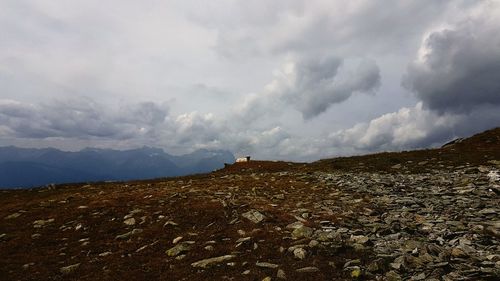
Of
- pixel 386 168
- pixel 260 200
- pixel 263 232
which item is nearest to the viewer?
pixel 263 232

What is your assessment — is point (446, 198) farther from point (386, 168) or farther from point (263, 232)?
point (386, 168)

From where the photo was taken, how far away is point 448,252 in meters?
14.6

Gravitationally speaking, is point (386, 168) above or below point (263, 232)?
above

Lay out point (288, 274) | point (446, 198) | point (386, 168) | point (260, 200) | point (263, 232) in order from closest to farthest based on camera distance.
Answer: point (288, 274) < point (263, 232) < point (446, 198) < point (260, 200) < point (386, 168)

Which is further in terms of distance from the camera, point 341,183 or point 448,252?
point 341,183

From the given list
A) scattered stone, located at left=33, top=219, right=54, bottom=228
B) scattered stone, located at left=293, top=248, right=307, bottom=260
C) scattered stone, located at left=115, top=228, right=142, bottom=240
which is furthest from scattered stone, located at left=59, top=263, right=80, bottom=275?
scattered stone, located at left=293, top=248, right=307, bottom=260

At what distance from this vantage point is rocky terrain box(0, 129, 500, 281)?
14367mm

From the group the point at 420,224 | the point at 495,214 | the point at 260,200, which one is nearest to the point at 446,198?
the point at 495,214

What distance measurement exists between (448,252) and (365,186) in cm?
1622

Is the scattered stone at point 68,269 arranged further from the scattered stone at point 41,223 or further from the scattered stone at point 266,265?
the scattered stone at point 41,223

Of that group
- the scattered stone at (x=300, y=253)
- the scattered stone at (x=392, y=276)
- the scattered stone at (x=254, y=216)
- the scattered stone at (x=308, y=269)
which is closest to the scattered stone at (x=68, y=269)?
the scattered stone at (x=254, y=216)

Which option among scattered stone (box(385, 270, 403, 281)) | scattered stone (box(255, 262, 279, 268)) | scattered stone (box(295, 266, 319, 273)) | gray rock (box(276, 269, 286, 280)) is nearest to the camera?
scattered stone (box(385, 270, 403, 281))

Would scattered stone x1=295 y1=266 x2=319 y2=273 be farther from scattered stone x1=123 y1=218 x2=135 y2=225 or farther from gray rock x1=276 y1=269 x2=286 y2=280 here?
scattered stone x1=123 y1=218 x2=135 y2=225

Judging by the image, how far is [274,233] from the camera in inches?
730
